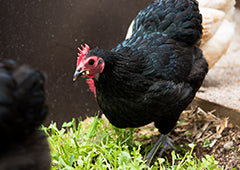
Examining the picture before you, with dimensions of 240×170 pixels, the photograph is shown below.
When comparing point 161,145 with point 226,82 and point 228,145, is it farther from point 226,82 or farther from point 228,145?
point 226,82

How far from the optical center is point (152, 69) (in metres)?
2.11

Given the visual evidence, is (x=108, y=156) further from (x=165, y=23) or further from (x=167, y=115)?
(x=165, y=23)

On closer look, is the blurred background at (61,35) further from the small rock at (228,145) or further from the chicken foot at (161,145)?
the small rock at (228,145)

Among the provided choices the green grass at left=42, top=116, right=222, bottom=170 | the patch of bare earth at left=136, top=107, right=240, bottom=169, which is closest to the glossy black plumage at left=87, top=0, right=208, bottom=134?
the green grass at left=42, top=116, right=222, bottom=170

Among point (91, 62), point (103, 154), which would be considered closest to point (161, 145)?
point (103, 154)

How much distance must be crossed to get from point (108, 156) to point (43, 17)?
1.52m

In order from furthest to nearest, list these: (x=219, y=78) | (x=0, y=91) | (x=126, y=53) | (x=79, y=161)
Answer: (x=219, y=78) → (x=126, y=53) → (x=79, y=161) → (x=0, y=91)

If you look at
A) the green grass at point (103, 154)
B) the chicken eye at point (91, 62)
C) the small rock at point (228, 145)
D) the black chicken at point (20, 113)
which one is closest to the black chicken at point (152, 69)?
the chicken eye at point (91, 62)

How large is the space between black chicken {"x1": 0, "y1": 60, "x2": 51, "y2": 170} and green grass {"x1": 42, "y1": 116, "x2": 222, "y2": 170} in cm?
98

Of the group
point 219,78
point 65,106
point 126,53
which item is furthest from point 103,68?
point 219,78

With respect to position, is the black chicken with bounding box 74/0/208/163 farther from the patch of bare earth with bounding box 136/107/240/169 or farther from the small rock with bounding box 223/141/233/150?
the small rock with bounding box 223/141/233/150

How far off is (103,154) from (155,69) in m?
0.77

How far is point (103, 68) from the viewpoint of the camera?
1927mm

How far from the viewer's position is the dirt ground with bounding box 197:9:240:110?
113 inches
